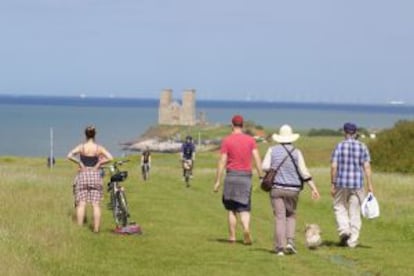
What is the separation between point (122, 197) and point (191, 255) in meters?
3.81

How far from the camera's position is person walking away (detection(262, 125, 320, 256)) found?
16312 millimetres

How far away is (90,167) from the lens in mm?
18328

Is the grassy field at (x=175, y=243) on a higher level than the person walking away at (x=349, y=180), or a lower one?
lower

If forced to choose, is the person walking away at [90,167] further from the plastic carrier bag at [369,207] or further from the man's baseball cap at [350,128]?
the plastic carrier bag at [369,207]

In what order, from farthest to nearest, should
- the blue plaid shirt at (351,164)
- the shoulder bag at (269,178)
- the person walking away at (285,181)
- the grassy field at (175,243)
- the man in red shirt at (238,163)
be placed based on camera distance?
the blue plaid shirt at (351,164), the man in red shirt at (238,163), the person walking away at (285,181), the shoulder bag at (269,178), the grassy field at (175,243)

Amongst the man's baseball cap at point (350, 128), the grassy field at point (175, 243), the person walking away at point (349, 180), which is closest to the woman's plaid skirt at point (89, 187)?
the grassy field at point (175, 243)

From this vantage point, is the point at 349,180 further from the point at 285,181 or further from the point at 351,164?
the point at 285,181

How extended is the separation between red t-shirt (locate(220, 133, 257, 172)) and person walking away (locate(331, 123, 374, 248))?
1.78m

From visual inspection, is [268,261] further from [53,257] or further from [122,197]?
[122,197]

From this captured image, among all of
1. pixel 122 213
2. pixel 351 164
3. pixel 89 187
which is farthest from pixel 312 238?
pixel 89 187

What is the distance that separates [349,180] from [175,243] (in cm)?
346

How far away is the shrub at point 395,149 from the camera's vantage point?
2451 inches

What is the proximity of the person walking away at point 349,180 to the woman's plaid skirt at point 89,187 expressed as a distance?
4541mm

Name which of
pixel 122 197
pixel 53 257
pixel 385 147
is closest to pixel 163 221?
pixel 122 197
